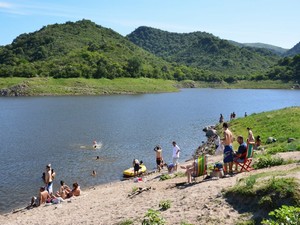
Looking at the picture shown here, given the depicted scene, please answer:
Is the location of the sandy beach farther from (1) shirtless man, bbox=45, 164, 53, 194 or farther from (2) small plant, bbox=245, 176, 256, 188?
(1) shirtless man, bbox=45, 164, 53, 194

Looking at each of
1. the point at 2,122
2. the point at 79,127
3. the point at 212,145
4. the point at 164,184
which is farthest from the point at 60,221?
the point at 2,122

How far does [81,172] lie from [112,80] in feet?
453

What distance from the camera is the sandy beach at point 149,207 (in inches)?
591

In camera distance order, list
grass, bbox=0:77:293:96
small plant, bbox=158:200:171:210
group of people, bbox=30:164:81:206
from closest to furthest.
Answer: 1. small plant, bbox=158:200:171:210
2. group of people, bbox=30:164:81:206
3. grass, bbox=0:77:293:96

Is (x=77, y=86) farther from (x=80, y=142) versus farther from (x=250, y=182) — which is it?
(x=250, y=182)

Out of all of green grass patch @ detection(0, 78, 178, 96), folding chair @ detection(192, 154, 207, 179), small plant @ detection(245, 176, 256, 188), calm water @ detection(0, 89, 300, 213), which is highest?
green grass patch @ detection(0, 78, 178, 96)

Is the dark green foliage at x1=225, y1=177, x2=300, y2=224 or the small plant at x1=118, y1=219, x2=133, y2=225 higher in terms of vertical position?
the dark green foliage at x1=225, y1=177, x2=300, y2=224

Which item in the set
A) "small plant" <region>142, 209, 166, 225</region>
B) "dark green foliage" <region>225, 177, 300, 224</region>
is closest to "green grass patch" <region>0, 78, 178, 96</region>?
"small plant" <region>142, 209, 166, 225</region>

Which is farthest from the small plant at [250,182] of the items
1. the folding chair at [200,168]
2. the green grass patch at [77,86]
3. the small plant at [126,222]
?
the green grass patch at [77,86]

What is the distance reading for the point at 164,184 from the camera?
874 inches

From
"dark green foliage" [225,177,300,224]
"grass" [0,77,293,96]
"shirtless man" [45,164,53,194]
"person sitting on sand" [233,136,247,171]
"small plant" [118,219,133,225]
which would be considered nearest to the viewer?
"dark green foliage" [225,177,300,224]

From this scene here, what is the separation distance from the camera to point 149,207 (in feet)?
57.6

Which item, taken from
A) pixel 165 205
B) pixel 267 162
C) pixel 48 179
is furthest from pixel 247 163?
pixel 48 179

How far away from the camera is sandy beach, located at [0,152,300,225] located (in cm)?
1501
